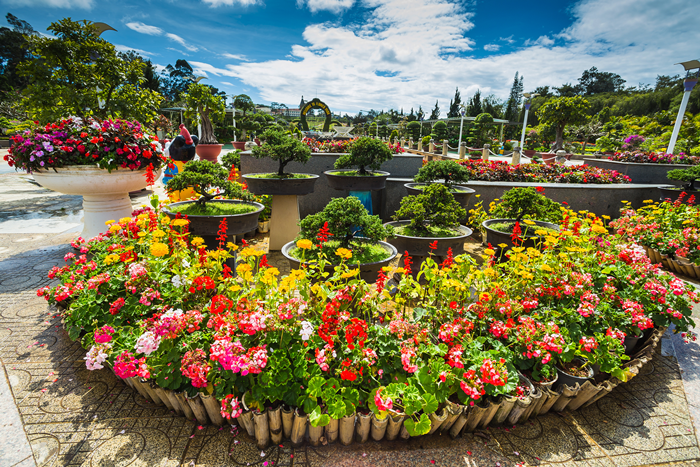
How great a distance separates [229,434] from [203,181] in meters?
2.18

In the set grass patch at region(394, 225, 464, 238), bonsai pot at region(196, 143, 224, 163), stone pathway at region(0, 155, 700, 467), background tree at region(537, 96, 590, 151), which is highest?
background tree at region(537, 96, 590, 151)

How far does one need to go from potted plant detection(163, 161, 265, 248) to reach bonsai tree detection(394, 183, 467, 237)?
1537 mm

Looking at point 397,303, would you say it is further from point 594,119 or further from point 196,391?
point 594,119

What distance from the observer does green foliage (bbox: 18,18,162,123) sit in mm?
4234

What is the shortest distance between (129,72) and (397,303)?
560cm

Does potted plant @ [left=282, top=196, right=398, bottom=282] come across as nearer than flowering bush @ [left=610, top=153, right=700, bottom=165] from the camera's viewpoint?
Yes

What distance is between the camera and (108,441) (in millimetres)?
1388

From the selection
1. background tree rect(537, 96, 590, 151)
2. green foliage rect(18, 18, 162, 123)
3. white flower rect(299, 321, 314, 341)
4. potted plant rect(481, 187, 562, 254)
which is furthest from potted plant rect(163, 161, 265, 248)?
background tree rect(537, 96, 590, 151)

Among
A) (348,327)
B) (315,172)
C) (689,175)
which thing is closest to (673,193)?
(689,175)

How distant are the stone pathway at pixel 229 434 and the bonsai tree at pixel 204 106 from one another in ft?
25.6

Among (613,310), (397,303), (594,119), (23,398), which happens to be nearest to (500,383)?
(397,303)

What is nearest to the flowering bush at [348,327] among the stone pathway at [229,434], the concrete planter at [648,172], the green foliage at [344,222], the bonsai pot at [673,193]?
the stone pathway at [229,434]

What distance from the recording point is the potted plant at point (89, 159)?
2.81 m

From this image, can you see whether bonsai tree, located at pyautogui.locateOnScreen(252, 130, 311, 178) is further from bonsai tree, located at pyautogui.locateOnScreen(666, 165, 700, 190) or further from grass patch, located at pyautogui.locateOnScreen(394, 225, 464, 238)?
bonsai tree, located at pyautogui.locateOnScreen(666, 165, 700, 190)
